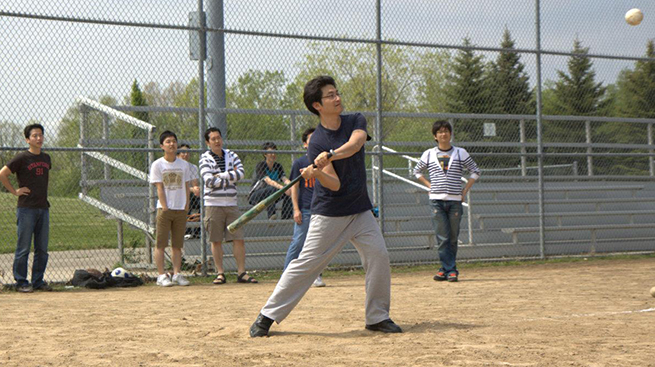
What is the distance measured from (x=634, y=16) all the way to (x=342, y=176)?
9217mm

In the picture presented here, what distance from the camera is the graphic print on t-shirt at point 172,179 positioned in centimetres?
967

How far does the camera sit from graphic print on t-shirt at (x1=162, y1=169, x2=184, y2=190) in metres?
9.67

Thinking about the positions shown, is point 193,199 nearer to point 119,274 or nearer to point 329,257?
point 119,274

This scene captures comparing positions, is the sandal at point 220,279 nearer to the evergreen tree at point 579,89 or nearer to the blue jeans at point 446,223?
the blue jeans at point 446,223

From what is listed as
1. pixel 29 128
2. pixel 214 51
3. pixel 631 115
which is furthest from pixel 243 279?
pixel 631 115

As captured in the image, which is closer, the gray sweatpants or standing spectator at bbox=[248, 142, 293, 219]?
the gray sweatpants

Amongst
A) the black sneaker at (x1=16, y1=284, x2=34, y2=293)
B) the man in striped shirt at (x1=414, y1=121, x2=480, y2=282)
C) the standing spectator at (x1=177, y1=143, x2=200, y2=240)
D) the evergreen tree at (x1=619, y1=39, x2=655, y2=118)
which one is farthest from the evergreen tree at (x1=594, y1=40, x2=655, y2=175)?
the black sneaker at (x1=16, y1=284, x2=34, y2=293)

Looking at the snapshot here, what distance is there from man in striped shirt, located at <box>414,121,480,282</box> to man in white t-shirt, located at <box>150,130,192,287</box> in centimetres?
291

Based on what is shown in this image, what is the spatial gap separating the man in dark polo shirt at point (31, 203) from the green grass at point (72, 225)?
1276 mm

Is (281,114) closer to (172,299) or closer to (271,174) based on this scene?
(271,174)

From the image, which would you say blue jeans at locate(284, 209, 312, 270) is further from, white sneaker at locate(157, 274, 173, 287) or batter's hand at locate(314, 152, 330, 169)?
batter's hand at locate(314, 152, 330, 169)

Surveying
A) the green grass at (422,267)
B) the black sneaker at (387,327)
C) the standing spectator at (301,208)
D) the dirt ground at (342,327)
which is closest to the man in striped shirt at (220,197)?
the green grass at (422,267)

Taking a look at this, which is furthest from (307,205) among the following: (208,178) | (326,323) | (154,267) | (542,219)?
Result: (542,219)

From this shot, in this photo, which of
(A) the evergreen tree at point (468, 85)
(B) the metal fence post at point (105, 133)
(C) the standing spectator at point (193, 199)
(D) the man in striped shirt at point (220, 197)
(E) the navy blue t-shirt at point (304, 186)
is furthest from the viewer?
(A) the evergreen tree at point (468, 85)
